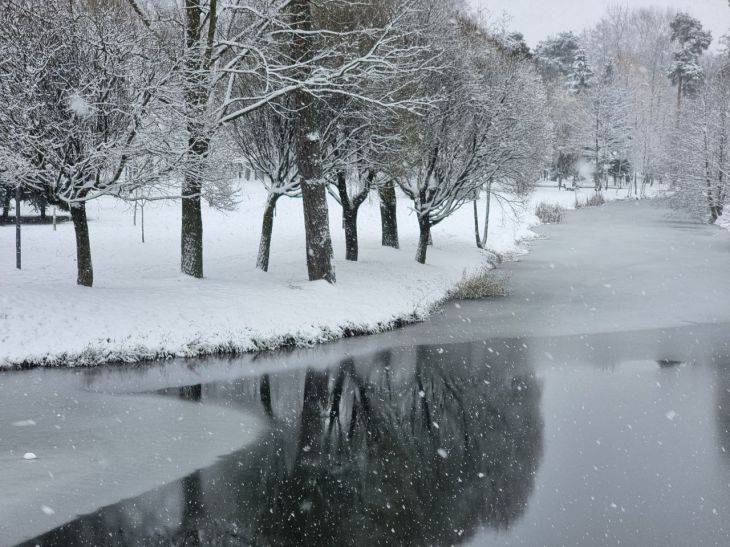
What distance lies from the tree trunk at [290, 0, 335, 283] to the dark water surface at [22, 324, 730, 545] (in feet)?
14.5

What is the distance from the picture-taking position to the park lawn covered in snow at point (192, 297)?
42.2ft

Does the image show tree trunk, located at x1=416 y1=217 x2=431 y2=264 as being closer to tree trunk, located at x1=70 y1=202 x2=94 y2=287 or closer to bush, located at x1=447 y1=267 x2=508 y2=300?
bush, located at x1=447 y1=267 x2=508 y2=300

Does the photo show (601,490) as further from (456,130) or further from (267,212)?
(456,130)

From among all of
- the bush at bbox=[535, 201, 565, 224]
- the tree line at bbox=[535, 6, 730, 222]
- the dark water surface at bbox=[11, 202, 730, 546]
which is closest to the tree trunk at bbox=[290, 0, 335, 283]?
the dark water surface at bbox=[11, 202, 730, 546]

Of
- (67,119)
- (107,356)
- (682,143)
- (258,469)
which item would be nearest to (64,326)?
(107,356)

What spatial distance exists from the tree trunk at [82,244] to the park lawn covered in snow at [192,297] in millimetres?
562

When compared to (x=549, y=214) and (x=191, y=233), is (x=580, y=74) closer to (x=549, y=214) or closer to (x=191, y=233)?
(x=549, y=214)

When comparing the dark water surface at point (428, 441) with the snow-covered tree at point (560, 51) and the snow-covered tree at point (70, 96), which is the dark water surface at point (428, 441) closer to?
the snow-covered tree at point (70, 96)

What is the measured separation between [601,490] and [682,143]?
3976 centimetres

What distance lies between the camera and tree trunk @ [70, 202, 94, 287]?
14.9 metres

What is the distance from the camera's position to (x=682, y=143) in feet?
140

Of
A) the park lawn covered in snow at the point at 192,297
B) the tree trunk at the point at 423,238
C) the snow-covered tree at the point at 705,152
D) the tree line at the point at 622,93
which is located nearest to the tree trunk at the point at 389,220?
the park lawn covered in snow at the point at 192,297

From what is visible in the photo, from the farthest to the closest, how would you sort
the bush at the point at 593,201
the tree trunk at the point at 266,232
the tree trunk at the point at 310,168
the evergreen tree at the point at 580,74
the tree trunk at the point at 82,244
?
the evergreen tree at the point at 580,74
the bush at the point at 593,201
the tree trunk at the point at 266,232
the tree trunk at the point at 310,168
the tree trunk at the point at 82,244

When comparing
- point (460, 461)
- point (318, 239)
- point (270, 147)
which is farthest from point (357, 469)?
point (270, 147)
